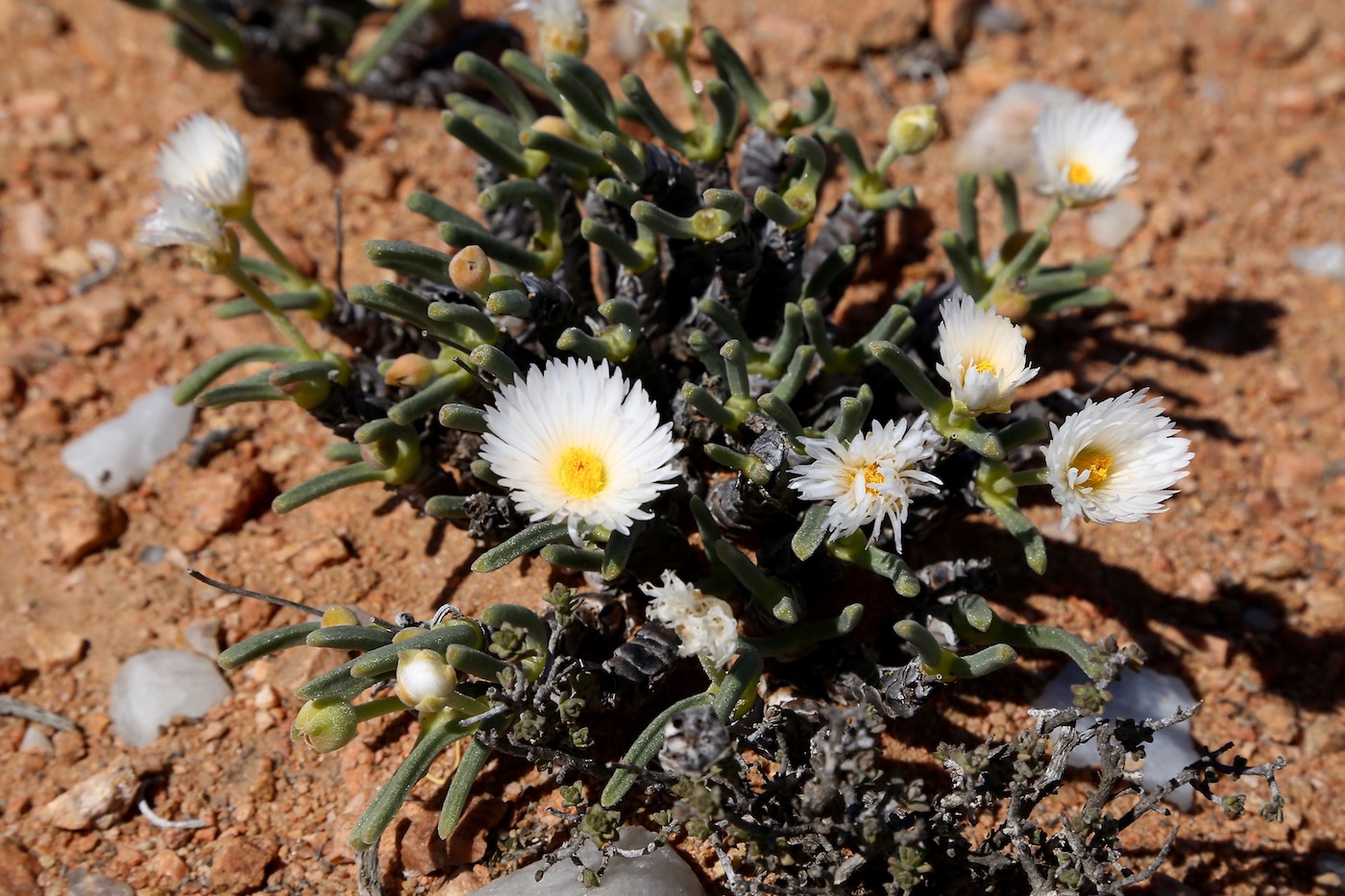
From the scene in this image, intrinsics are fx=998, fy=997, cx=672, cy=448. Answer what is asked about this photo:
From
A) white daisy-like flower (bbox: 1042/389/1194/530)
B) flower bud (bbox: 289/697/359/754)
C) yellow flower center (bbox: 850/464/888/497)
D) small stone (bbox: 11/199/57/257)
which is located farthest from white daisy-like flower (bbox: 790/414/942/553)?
small stone (bbox: 11/199/57/257)

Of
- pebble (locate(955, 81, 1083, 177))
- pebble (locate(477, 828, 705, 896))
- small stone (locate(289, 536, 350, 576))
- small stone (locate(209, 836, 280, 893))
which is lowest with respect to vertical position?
small stone (locate(209, 836, 280, 893))

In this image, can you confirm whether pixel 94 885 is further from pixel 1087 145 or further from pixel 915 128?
pixel 1087 145

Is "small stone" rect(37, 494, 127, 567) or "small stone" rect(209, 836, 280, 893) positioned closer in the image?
"small stone" rect(209, 836, 280, 893)

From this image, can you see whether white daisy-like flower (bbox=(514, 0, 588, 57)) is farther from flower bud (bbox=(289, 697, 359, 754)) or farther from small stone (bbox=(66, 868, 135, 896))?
small stone (bbox=(66, 868, 135, 896))

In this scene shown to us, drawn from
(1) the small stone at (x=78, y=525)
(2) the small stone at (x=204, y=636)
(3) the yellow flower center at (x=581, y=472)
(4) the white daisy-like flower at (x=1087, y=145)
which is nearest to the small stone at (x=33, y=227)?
(1) the small stone at (x=78, y=525)

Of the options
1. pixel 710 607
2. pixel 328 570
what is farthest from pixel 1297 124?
pixel 328 570
